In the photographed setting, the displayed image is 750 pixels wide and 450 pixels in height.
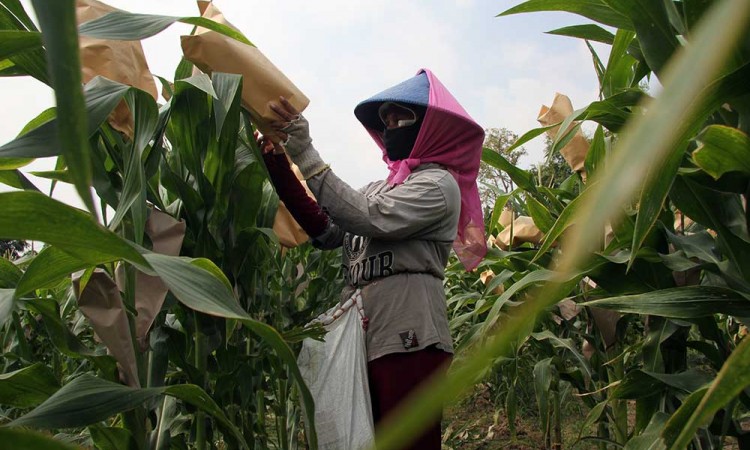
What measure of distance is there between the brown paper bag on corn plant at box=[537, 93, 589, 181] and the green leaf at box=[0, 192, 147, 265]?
1685 millimetres

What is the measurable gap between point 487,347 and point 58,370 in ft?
8.32

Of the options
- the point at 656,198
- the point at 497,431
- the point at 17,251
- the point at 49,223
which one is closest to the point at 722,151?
the point at 656,198

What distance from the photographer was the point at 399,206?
5.37 ft

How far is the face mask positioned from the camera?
1.88 m

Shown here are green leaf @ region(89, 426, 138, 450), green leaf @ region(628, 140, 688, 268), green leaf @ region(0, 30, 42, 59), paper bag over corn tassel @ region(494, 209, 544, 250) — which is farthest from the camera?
paper bag over corn tassel @ region(494, 209, 544, 250)

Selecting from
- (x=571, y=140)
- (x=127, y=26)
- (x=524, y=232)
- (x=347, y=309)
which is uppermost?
(x=127, y=26)

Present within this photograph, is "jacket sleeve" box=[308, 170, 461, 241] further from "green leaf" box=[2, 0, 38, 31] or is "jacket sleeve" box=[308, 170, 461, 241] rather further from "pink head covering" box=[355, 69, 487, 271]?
"green leaf" box=[2, 0, 38, 31]

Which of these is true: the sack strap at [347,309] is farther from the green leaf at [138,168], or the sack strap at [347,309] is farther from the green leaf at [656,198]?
the green leaf at [656,198]

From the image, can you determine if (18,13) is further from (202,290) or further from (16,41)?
(202,290)

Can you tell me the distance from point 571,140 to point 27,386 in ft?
5.37

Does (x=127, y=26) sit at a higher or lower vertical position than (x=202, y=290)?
higher

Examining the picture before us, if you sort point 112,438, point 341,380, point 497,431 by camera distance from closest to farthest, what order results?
point 112,438
point 341,380
point 497,431

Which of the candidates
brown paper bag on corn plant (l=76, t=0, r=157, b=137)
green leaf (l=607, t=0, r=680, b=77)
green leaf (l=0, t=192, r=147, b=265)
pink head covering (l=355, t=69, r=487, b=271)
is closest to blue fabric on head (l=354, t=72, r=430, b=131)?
pink head covering (l=355, t=69, r=487, b=271)

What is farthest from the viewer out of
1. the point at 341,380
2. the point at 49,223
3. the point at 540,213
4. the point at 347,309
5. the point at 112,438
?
the point at 540,213
